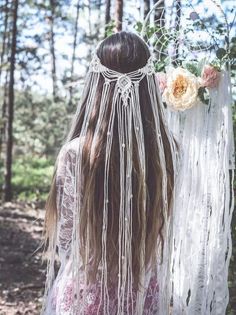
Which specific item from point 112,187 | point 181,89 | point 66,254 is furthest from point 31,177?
point 112,187

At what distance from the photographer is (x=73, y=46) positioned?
57.5ft

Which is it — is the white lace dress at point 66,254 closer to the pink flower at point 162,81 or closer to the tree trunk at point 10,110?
the pink flower at point 162,81

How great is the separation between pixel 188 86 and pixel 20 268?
3834 mm

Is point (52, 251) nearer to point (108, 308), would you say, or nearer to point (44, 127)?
point (108, 308)

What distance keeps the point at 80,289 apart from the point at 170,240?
38cm

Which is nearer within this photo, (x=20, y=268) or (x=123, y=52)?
(x=123, y=52)

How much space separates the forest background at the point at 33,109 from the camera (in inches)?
183

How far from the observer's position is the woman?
153 centimetres

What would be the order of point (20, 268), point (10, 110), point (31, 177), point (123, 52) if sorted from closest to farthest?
1. point (123, 52)
2. point (20, 268)
3. point (10, 110)
4. point (31, 177)

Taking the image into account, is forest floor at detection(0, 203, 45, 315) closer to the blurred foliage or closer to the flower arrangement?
the flower arrangement

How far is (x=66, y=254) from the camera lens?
1637 millimetres

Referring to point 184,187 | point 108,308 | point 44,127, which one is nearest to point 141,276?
point 108,308

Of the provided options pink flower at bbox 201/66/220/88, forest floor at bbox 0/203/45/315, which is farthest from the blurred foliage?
pink flower at bbox 201/66/220/88

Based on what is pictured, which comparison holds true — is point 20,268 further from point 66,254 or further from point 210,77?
point 66,254
